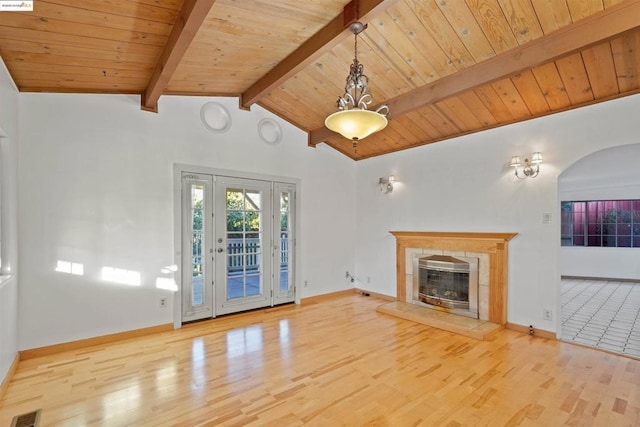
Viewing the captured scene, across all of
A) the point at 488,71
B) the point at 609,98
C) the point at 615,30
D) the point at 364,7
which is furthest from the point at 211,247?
the point at 609,98

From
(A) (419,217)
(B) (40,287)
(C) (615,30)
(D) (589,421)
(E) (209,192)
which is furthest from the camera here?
(A) (419,217)

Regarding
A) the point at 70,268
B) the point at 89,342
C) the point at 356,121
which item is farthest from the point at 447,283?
the point at 70,268

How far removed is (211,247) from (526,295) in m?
4.27

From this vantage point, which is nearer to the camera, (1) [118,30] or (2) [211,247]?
(1) [118,30]

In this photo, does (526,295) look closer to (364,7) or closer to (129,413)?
(364,7)

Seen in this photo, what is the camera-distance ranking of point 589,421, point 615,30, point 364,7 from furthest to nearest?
point 364,7, point 615,30, point 589,421

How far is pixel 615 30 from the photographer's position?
2.26 m

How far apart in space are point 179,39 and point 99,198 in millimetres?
2177

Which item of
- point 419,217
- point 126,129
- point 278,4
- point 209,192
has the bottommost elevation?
point 419,217

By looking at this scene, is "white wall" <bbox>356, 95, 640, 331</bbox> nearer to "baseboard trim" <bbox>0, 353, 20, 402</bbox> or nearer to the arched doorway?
the arched doorway

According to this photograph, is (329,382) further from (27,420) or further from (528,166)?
(528,166)

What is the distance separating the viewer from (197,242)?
425 centimetres

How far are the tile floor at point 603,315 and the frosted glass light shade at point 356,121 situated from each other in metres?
3.58

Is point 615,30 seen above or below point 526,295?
above
